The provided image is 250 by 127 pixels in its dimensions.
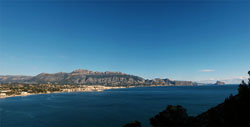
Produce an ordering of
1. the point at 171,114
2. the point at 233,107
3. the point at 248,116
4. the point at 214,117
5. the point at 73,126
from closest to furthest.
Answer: the point at 248,116 → the point at 233,107 → the point at 214,117 → the point at 171,114 → the point at 73,126

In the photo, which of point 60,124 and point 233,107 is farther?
Answer: point 60,124

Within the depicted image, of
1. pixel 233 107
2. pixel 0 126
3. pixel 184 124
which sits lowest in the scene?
pixel 0 126

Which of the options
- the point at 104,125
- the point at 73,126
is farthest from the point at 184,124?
the point at 73,126

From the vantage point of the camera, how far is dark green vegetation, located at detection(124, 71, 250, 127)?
42.6m

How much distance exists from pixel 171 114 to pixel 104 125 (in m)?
33.0

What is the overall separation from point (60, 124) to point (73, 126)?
29.2 ft

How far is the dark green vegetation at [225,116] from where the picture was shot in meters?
42.6

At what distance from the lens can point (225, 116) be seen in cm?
4747

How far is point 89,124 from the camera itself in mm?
74812

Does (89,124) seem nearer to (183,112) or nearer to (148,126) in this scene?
(148,126)

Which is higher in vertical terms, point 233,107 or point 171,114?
point 233,107

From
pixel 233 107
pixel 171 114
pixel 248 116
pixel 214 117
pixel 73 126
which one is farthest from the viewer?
pixel 73 126

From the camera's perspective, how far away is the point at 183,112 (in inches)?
2608

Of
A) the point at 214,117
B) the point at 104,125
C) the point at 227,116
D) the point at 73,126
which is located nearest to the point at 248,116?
the point at 227,116
